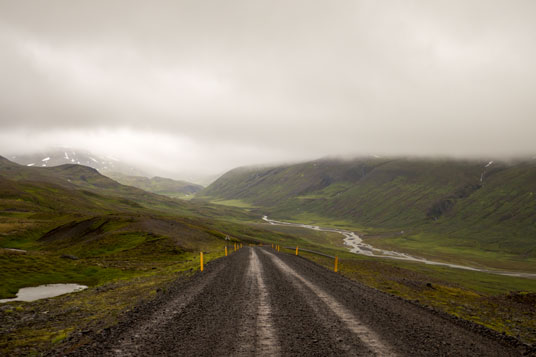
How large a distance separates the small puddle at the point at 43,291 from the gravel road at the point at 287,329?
12642 mm

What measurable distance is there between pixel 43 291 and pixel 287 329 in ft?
79.0

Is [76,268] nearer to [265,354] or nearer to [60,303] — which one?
[60,303]

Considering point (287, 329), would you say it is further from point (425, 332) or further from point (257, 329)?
point (425, 332)

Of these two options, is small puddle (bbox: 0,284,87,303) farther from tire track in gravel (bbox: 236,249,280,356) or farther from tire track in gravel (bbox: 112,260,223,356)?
tire track in gravel (bbox: 236,249,280,356)

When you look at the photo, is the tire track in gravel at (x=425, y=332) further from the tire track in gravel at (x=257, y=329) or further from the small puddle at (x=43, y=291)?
the small puddle at (x=43, y=291)

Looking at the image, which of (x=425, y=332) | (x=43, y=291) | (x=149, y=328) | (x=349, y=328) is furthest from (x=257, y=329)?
(x=43, y=291)

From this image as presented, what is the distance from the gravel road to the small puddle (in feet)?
41.5

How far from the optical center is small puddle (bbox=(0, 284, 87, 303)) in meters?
21.4

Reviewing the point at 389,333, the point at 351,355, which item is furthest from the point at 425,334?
the point at 351,355

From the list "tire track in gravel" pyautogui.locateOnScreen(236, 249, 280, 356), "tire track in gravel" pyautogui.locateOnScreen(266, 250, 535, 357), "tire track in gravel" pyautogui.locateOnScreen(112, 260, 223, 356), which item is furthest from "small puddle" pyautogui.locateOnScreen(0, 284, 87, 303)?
"tire track in gravel" pyautogui.locateOnScreen(266, 250, 535, 357)

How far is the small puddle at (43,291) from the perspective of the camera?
2138 centimetres

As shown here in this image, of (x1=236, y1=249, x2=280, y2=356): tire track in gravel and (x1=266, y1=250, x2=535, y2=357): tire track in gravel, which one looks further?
(x1=266, y1=250, x2=535, y2=357): tire track in gravel

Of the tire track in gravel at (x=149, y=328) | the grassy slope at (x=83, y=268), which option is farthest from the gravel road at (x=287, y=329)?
the grassy slope at (x=83, y=268)

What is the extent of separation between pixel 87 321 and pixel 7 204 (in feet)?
447
